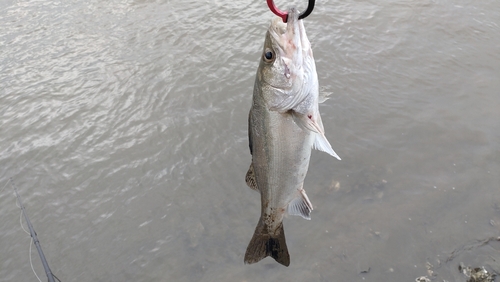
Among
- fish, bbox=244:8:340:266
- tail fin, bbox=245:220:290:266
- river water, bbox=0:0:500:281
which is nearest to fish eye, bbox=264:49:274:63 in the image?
fish, bbox=244:8:340:266

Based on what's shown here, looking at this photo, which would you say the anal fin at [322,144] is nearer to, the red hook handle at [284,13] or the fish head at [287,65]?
the fish head at [287,65]

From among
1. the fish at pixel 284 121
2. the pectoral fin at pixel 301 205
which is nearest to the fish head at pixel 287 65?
the fish at pixel 284 121

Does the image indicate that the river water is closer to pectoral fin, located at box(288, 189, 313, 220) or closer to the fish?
pectoral fin, located at box(288, 189, 313, 220)

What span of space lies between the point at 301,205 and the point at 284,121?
32.6 inches

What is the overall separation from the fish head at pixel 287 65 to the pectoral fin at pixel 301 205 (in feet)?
2.84

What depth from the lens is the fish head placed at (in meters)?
2.41

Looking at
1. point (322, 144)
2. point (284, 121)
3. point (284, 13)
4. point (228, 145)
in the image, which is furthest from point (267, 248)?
point (228, 145)

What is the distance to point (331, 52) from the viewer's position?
777 centimetres

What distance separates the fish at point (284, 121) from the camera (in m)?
2.45

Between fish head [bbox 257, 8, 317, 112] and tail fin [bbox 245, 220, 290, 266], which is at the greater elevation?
fish head [bbox 257, 8, 317, 112]

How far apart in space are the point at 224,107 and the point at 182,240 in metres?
2.59

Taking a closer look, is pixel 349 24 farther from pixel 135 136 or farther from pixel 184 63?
pixel 135 136

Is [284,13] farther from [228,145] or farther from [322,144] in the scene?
[228,145]

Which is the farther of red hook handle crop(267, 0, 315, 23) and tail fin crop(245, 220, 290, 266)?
tail fin crop(245, 220, 290, 266)
